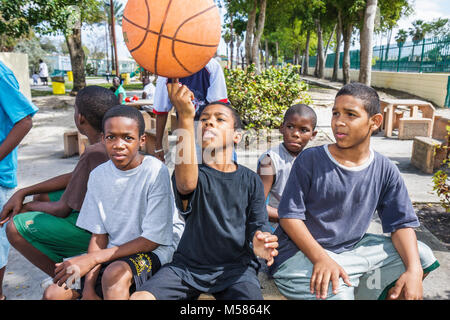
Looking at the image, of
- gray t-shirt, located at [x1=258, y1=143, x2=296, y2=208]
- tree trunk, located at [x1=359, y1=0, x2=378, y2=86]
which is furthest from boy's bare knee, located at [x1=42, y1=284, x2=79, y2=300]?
tree trunk, located at [x1=359, y1=0, x2=378, y2=86]

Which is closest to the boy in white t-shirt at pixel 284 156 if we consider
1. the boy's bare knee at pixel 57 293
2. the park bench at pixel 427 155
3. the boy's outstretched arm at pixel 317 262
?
the boy's outstretched arm at pixel 317 262

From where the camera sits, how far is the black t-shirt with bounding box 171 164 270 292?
80.9 inches

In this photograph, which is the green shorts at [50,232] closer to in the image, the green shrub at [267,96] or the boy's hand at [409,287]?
the boy's hand at [409,287]

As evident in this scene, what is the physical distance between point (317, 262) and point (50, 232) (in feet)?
6.03

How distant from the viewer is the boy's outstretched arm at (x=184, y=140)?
183 cm

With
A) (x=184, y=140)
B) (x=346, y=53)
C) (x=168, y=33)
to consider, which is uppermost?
(x=346, y=53)

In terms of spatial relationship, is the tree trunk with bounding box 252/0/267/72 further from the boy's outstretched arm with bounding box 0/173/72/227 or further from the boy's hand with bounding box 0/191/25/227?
the boy's hand with bounding box 0/191/25/227

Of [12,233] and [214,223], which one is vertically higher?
[214,223]

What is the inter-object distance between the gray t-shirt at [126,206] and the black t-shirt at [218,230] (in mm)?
199

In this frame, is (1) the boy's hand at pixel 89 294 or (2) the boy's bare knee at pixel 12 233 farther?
(2) the boy's bare knee at pixel 12 233

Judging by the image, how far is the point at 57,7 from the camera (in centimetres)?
992

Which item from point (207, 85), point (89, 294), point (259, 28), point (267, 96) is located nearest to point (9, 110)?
point (89, 294)

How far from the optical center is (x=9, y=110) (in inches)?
107

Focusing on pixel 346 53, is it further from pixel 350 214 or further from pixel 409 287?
Answer: pixel 409 287
